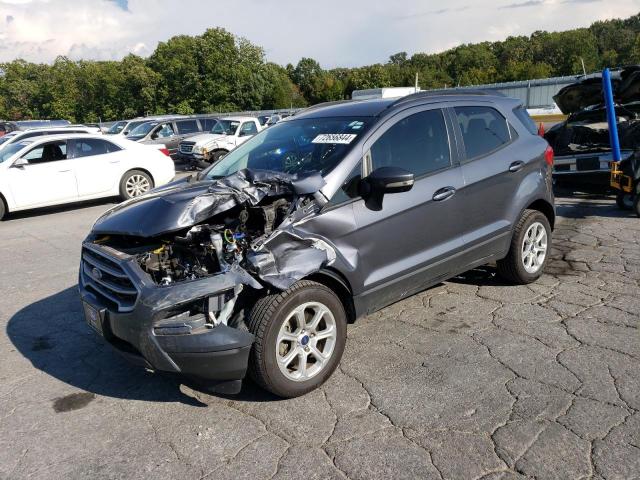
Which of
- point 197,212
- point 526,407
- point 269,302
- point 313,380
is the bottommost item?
point 526,407

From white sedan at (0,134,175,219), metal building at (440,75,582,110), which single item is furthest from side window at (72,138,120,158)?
metal building at (440,75,582,110)

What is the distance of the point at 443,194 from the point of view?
14.1 ft

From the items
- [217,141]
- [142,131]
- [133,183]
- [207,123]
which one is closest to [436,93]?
[133,183]

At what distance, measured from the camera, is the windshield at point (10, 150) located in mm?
10703

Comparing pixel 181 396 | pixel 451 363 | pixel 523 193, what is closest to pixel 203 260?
pixel 181 396

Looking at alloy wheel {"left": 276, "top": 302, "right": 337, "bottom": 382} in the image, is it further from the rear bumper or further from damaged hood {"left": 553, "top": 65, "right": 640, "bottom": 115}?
damaged hood {"left": 553, "top": 65, "right": 640, "bottom": 115}

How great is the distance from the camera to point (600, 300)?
4.93 m

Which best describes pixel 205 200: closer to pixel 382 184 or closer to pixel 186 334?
pixel 186 334

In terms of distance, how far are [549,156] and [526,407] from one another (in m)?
2.95

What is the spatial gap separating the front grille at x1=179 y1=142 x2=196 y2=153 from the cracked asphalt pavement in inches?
486

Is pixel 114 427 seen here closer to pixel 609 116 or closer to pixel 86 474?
pixel 86 474

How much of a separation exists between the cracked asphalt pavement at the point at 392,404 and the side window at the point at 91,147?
648cm

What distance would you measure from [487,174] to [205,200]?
8.16 feet

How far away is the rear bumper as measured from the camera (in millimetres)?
3129
